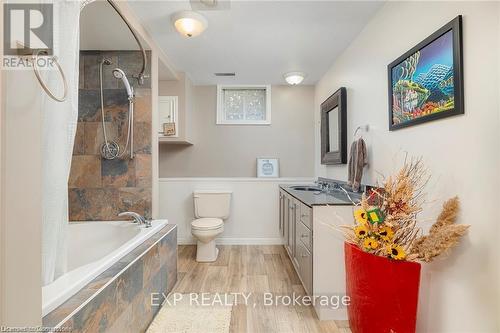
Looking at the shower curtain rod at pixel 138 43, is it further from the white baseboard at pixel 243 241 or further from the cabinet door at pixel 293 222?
the white baseboard at pixel 243 241

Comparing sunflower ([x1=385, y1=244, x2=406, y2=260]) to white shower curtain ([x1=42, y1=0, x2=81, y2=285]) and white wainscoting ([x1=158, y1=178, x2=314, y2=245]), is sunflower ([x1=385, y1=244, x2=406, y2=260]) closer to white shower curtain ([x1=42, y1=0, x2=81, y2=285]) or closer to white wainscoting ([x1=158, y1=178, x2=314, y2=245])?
white shower curtain ([x1=42, y1=0, x2=81, y2=285])

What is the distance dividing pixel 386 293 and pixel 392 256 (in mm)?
189

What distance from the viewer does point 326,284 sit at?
1.77 metres

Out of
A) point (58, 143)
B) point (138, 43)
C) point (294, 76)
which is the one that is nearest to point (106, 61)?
point (138, 43)

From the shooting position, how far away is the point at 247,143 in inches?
140

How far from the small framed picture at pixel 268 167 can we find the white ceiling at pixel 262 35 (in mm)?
1185

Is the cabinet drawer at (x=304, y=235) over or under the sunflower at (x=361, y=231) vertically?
under

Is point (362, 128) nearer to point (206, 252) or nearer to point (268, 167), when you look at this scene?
point (268, 167)

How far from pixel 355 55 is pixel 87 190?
109 inches

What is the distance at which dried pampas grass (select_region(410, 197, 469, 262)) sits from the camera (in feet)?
3.46

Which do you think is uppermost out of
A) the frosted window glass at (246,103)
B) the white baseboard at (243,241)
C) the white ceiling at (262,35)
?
the white ceiling at (262,35)

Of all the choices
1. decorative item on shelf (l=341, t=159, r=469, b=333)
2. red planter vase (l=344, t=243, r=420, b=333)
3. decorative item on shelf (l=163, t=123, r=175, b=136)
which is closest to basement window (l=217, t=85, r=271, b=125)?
decorative item on shelf (l=163, t=123, r=175, b=136)

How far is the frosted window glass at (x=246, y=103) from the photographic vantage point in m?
3.56

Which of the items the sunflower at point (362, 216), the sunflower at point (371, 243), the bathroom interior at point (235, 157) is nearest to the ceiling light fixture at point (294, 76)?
the bathroom interior at point (235, 157)
